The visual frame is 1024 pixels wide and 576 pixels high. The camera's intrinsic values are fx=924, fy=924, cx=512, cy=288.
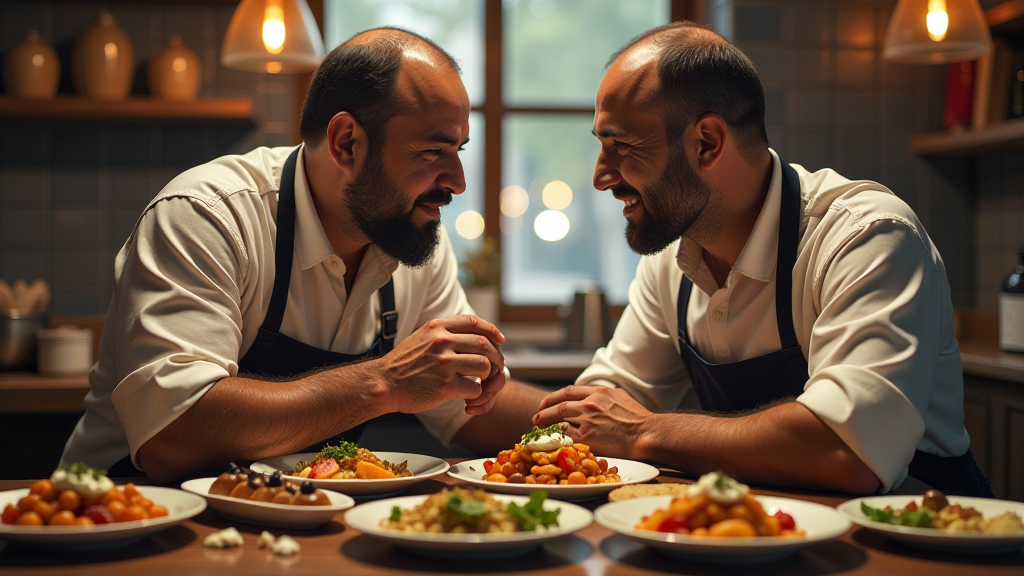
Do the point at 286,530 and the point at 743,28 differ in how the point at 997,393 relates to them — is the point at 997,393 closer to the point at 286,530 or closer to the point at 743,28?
the point at 743,28

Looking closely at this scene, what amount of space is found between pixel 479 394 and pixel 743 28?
2.81 metres

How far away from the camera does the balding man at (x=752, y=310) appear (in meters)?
1.40

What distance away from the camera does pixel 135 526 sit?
1.02 meters

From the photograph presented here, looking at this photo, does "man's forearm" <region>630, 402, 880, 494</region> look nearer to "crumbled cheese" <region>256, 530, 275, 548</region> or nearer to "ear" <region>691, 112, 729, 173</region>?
"ear" <region>691, 112, 729, 173</region>

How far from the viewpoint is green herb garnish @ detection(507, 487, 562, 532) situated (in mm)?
1044

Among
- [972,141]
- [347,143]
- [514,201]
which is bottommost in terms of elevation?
[514,201]

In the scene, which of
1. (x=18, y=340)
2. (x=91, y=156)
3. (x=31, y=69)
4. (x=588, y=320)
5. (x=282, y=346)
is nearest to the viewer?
(x=282, y=346)

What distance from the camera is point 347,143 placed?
A: 1.91 metres

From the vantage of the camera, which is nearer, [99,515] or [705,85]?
[99,515]

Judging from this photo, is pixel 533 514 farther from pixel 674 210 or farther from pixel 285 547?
pixel 674 210

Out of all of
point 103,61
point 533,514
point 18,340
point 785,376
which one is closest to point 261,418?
point 533,514

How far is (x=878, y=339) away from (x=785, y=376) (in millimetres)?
346

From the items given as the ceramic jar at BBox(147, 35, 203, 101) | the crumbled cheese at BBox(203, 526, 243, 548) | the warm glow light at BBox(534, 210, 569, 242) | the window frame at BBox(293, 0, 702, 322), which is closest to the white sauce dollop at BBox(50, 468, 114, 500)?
the crumbled cheese at BBox(203, 526, 243, 548)

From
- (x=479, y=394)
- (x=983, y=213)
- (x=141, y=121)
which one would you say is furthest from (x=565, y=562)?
(x=983, y=213)
